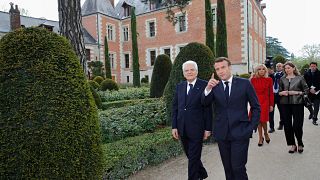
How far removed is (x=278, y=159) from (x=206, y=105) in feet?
8.07

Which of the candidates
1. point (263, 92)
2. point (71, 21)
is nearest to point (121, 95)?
point (71, 21)

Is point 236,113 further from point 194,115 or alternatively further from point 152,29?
point 152,29

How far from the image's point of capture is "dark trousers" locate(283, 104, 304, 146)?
564cm

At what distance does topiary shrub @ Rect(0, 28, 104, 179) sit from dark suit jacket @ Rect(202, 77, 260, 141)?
154 centimetres

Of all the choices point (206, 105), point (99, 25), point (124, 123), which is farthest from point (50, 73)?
Result: point (99, 25)

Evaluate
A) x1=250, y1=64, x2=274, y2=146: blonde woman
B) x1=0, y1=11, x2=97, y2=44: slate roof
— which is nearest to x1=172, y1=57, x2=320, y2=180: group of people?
x1=250, y1=64, x2=274, y2=146: blonde woman

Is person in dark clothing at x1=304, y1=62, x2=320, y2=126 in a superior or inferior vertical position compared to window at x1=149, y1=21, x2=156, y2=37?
inferior

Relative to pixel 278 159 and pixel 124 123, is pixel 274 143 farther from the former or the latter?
pixel 124 123

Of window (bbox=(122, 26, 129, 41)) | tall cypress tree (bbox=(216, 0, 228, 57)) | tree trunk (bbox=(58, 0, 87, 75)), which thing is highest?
window (bbox=(122, 26, 129, 41))

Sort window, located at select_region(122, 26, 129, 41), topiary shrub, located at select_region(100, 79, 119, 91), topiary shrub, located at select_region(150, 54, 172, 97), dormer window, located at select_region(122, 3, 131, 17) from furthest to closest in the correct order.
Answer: window, located at select_region(122, 26, 129, 41)
dormer window, located at select_region(122, 3, 131, 17)
topiary shrub, located at select_region(100, 79, 119, 91)
topiary shrub, located at select_region(150, 54, 172, 97)

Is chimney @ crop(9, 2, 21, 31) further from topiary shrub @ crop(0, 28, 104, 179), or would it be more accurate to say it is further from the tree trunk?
topiary shrub @ crop(0, 28, 104, 179)

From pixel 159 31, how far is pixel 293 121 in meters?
31.4

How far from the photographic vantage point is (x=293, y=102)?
566 cm

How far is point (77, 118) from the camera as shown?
9.69 feet
